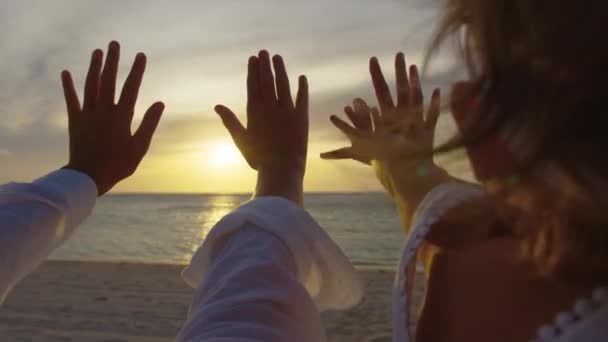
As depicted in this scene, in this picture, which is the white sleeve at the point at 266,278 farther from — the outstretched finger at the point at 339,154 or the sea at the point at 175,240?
the sea at the point at 175,240

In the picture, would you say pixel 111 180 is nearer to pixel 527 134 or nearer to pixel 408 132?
pixel 408 132

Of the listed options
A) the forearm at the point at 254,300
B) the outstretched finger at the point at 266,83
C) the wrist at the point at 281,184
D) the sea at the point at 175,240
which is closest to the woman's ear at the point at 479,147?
the forearm at the point at 254,300

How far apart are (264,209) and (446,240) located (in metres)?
0.21

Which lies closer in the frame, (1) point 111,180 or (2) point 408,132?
(2) point 408,132

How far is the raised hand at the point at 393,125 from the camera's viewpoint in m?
0.88

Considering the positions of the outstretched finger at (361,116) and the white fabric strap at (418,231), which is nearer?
the white fabric strap at (418,231)

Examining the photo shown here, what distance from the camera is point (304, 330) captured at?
2.17ft

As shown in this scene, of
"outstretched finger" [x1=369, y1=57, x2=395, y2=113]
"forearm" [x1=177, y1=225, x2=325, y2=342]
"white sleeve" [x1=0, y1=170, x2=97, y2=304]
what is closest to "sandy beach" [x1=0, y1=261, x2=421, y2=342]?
"outstretched finger" [x1=369, y1=57, x2=395, y2=113]

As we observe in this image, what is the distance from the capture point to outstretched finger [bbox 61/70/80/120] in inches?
44.7

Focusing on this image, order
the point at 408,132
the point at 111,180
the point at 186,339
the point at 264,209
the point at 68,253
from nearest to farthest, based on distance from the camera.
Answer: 1. the point at 186,339
2. the point at 264,209
3. the point at 408,132
4. the point at 111,180
5. the point at 68,253

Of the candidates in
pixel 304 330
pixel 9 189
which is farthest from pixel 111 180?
pixel 304 330

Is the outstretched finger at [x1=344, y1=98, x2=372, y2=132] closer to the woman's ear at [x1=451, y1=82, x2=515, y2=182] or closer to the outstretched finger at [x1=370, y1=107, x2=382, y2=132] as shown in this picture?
the outstretched finger at [x1=370, y1=107, x2=382, y2=132]

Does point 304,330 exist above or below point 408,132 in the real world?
below

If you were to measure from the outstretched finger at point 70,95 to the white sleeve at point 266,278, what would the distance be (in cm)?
46
